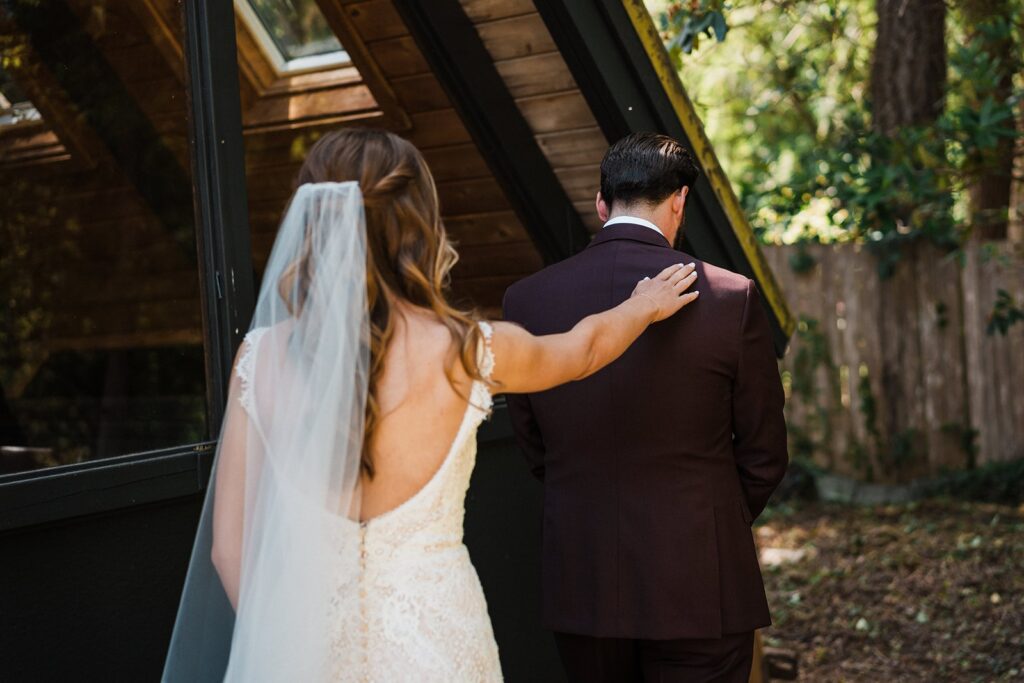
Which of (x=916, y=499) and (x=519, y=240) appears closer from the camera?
(x=519, y=240)

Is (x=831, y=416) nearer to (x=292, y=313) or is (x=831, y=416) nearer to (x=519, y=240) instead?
(x=519, y=240)

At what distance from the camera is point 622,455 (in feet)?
9.34

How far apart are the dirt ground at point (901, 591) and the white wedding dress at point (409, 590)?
12.9 ft

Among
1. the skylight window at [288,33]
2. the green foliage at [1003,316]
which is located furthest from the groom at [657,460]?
the green foliage at [1003,316]

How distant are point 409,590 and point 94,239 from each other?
162 inches

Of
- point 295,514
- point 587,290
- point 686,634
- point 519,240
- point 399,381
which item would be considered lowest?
point 686,634

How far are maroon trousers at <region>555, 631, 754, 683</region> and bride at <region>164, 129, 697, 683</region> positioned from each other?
76cm

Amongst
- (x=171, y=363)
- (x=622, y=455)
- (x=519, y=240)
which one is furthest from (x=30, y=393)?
(x=622, y=455)

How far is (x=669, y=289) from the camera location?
2.71 metres

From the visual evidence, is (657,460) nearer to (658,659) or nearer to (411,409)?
(658,659)

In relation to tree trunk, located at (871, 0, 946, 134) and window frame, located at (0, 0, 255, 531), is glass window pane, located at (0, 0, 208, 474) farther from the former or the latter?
tree trunk, located at (871, 0, 946, 134)

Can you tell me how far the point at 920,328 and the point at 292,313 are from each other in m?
7.92

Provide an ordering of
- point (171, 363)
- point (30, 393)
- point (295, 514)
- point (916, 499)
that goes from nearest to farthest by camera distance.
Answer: point (295, 514), point (171, 363), point (30, 393), point (916, 499)

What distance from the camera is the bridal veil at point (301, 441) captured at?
80.8 inches
